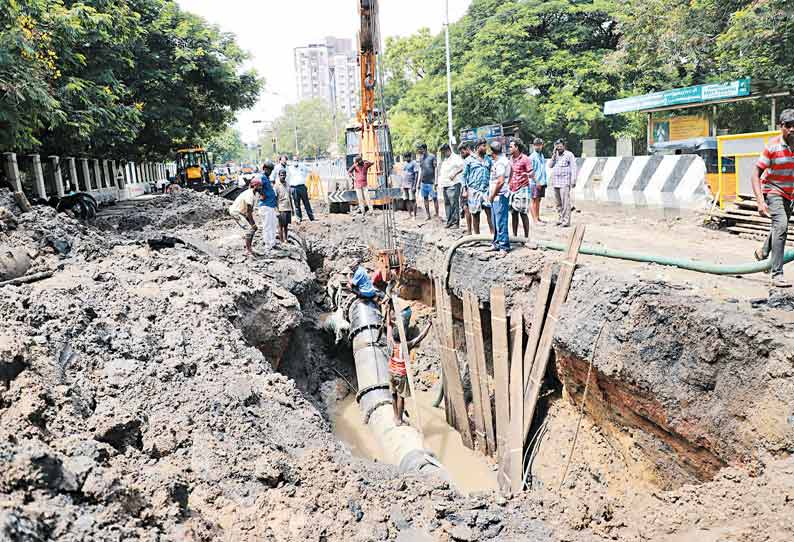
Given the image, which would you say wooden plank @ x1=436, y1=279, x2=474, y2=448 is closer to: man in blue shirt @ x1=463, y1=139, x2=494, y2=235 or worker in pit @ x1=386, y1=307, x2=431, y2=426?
worker in pit @ x1=386, y1=307, x2=431, y2=426

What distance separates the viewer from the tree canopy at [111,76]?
31.9 feet

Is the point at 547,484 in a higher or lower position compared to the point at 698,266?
lower

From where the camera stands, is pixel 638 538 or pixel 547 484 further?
pixel 547 484

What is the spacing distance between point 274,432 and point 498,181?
15.4 ft

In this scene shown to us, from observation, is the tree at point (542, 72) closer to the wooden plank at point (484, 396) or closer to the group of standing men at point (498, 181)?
the group of standing men at point (498, 181)

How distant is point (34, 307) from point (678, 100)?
17191mm

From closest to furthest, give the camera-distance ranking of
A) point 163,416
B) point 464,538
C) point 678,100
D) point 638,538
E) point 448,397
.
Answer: point 464,538 < point 638,538 < point 163,416 < point 448,397 < point 678,100

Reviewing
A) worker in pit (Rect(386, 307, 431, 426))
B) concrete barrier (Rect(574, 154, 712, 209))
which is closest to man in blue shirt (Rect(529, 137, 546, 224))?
concrete barrier (Rect(574, 154, 712, 209))

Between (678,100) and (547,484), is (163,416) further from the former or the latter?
(678,100)

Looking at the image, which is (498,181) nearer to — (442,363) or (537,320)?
(537,320)

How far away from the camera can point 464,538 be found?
12.2ft

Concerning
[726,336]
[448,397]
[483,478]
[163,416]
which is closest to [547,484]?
[483,478]

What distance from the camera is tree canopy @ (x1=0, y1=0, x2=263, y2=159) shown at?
9734mm

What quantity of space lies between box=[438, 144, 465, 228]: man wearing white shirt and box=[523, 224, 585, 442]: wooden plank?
436 cm
